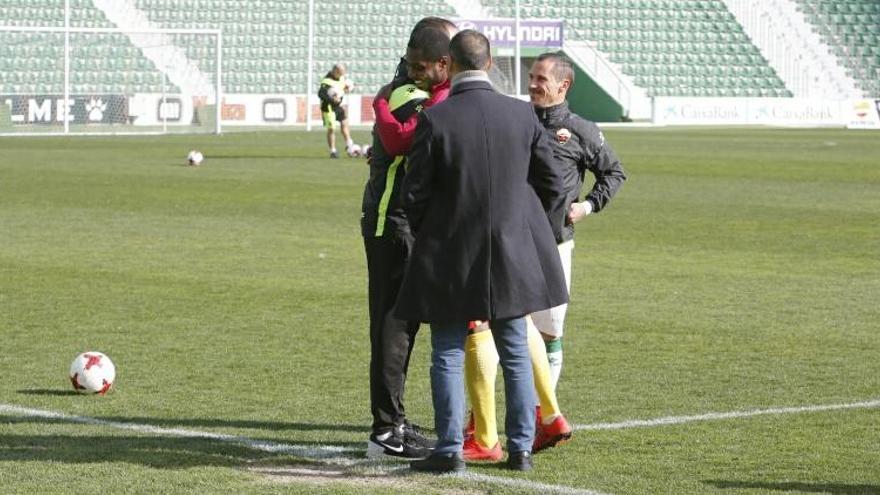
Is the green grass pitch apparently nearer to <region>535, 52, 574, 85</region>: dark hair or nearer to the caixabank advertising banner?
<region>535, 52, 574, 85</region>: dark hair

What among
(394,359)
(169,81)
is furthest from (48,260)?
(169,81)

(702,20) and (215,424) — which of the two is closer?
(215,424)

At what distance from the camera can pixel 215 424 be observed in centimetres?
766

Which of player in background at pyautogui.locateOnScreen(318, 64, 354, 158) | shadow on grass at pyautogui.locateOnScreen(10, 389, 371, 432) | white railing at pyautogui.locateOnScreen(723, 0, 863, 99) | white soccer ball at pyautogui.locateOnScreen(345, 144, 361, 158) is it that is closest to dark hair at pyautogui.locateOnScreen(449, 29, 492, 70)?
shadow on grass at pyautogui.locateOnScreen(10, 389, 371, 432)

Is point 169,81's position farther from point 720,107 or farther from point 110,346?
point 110,346

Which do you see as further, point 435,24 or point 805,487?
point 435,24

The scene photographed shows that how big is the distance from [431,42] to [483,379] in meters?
1.35

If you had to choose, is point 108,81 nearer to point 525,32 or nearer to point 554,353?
point 525,32

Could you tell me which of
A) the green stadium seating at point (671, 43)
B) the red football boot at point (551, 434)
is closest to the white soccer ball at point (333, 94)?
the red football boot at point (551, 434)

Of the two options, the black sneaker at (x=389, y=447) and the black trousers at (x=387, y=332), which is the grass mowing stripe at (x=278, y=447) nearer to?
the black sneaker at (x=389, y=447)

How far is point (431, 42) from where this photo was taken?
21.7 ft

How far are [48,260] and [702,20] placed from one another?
48.1 meters

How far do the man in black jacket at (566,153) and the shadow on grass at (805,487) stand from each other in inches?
45.1

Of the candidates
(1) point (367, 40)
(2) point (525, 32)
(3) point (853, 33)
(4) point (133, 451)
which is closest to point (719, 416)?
(4) point (133, 451)
